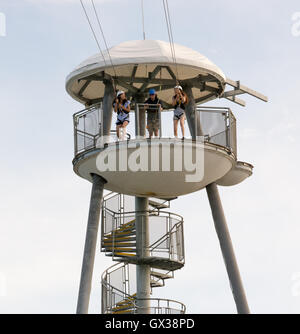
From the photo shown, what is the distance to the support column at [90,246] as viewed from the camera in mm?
32094

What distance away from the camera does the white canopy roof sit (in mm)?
32969

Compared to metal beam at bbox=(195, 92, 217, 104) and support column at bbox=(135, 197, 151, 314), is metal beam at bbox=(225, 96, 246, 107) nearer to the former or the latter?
metal beam at bbox=(195, 92, 217, 104)

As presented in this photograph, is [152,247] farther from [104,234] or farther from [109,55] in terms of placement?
[109,55]

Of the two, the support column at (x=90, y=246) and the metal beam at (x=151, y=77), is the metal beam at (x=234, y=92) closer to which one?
the metal beam at (x=151, y=77)

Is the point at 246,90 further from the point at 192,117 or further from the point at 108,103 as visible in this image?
the point at 108,103

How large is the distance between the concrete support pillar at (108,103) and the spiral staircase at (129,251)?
12.4 ft

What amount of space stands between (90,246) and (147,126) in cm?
479

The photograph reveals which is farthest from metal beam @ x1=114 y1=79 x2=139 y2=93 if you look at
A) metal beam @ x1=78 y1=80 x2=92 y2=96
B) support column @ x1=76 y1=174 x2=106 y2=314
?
support column @ x1=76 y1=174 x2=106 y2=314

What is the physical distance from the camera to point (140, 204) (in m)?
36.6

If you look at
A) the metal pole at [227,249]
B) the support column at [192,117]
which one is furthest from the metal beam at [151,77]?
the metal pole at [227,249]

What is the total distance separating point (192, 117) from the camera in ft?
114

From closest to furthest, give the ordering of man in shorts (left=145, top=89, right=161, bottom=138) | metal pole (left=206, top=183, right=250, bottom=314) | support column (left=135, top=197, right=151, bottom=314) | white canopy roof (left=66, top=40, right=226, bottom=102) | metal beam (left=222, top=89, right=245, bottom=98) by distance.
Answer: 1. man in shorts (left=145, top=89, right=161, bottom=138)
2. white canopy roof (left=66, top=40, right=226, bottom=102)
3. metal pole (left=206, top=183, right=250, bottom=314)
4. support column (left=135, top=197, right=151, bottom=314)
5. metal beam (left=222, top=89, right=245, bottom=98)

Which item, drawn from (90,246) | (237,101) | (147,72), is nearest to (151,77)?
(147,72)

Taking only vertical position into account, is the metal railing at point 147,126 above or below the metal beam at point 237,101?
below
